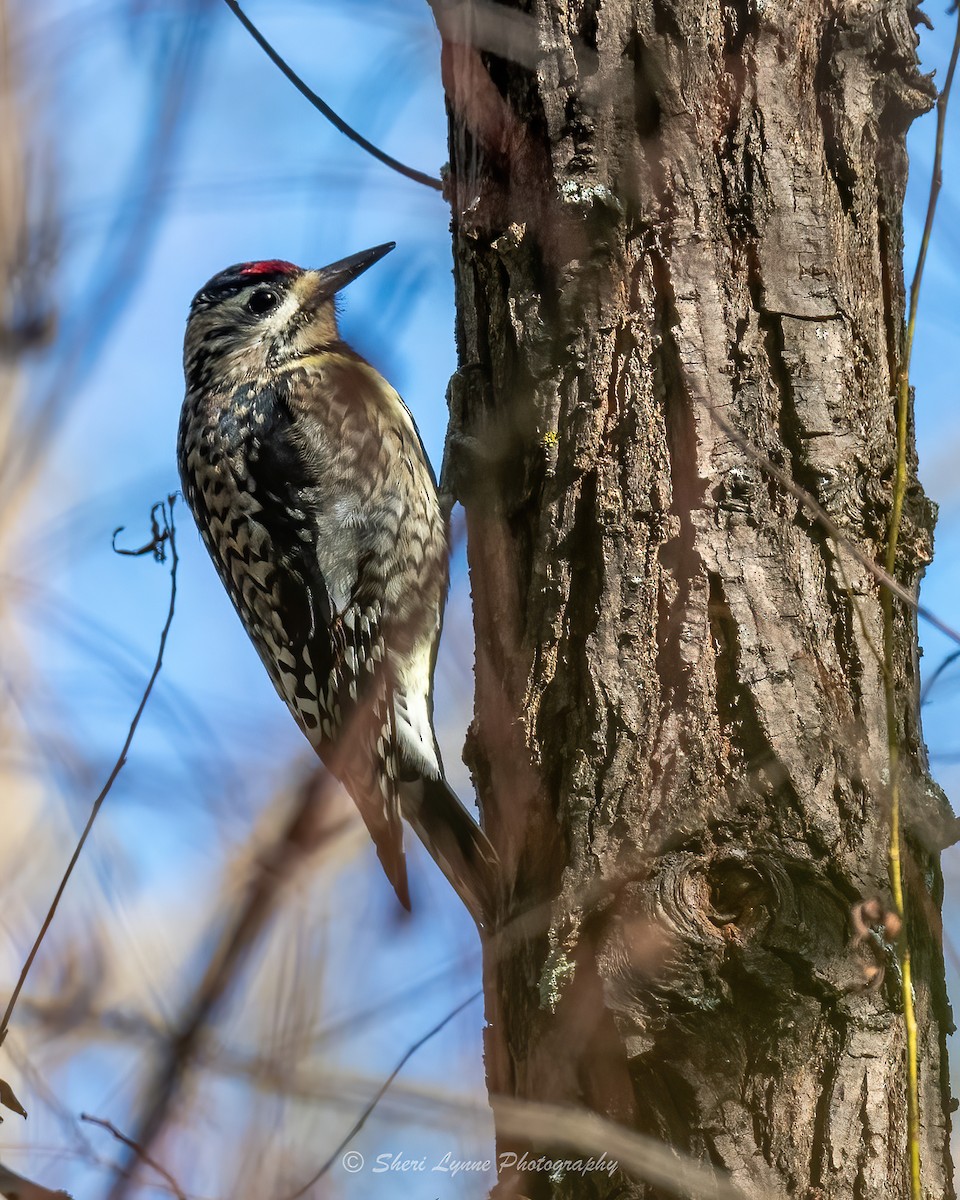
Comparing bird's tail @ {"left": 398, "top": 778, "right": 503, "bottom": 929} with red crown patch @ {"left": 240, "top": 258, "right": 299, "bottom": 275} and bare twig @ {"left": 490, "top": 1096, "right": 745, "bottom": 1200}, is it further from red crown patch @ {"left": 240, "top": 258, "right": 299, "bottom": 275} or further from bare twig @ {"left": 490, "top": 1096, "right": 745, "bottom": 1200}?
red crown patch @ {"left": 240, "top": 258, "right": 299, "bottom": 275}

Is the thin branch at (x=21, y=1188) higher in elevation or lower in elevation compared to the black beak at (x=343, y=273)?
lower

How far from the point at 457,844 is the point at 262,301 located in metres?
2.14

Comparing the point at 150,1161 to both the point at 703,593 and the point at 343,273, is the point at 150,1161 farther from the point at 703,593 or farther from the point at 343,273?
the point at 343,273

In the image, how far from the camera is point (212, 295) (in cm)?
439

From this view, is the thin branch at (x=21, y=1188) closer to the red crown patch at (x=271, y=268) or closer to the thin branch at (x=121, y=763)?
the thin branch at (x=121, y=763)

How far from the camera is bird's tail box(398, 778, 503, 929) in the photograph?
256 centimetres

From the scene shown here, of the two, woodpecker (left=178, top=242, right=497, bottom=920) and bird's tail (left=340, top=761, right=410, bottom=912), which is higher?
woodpecker (left=178, top=242, right=497, bottom=920)

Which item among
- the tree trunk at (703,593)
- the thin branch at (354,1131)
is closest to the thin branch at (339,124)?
the tree trunk at (703,593)

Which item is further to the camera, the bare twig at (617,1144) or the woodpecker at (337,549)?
the woodpecker at (337,549)

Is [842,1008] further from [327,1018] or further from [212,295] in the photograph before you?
[212,295]

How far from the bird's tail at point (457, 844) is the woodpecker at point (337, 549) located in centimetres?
1

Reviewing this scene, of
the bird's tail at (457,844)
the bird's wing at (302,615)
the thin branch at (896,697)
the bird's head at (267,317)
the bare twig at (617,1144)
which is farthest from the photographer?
the bird's head at (267,317)

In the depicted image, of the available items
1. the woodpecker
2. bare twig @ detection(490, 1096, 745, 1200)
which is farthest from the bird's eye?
bare twig @ detection(490, 1096, 745, 1200)

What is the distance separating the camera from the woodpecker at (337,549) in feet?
11.8
